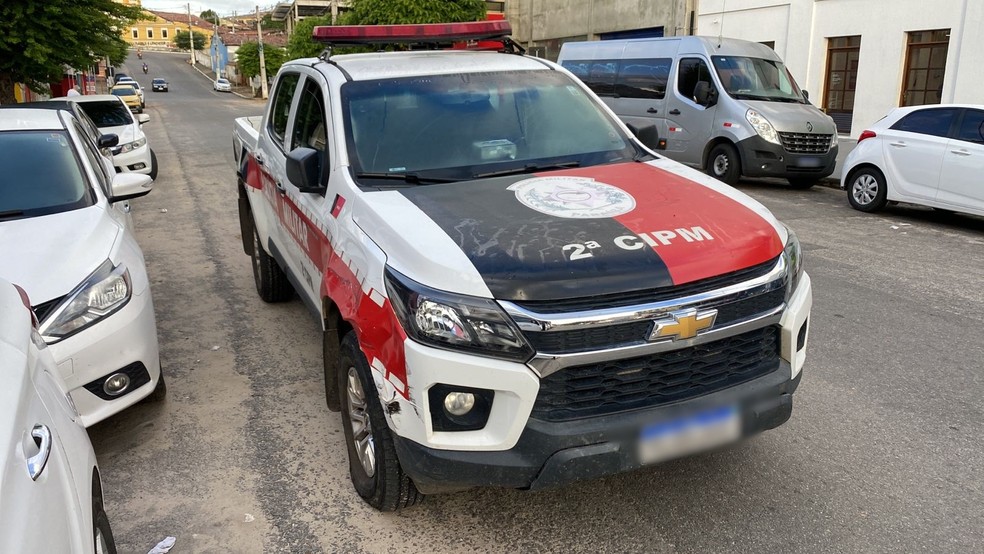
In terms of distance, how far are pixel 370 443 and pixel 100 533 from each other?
3.68ft

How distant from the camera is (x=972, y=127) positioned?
9367 mm

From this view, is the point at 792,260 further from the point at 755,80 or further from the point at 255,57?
the point at 255,57

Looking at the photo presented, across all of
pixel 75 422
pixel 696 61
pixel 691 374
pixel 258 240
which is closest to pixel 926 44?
pixel 696 61

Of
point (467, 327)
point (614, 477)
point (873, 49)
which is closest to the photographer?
point (467, 327)

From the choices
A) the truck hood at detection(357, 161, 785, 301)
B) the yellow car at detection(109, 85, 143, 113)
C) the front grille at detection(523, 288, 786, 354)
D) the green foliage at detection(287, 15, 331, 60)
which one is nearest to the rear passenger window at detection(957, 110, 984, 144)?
the truck hood at detection(357, 161, 785, 301)

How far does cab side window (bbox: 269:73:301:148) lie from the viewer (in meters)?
5.18

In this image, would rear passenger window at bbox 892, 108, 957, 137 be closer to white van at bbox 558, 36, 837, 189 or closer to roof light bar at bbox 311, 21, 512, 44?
white van at bbox 558, 36, 837, 189

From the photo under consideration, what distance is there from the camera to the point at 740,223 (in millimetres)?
3238

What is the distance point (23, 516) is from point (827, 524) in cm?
295

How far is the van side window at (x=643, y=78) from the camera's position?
13.8m

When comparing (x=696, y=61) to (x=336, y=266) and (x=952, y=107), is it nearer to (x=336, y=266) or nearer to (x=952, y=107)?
(x=952, y=107)

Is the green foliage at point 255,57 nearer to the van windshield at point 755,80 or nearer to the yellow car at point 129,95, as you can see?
the yellow car at point 129,95

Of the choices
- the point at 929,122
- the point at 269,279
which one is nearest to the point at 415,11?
the point at 929,122

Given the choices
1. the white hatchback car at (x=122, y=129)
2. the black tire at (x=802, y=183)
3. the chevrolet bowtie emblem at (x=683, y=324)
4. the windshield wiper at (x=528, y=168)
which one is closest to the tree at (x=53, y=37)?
the white hatchback car at (x=122, y=129)
